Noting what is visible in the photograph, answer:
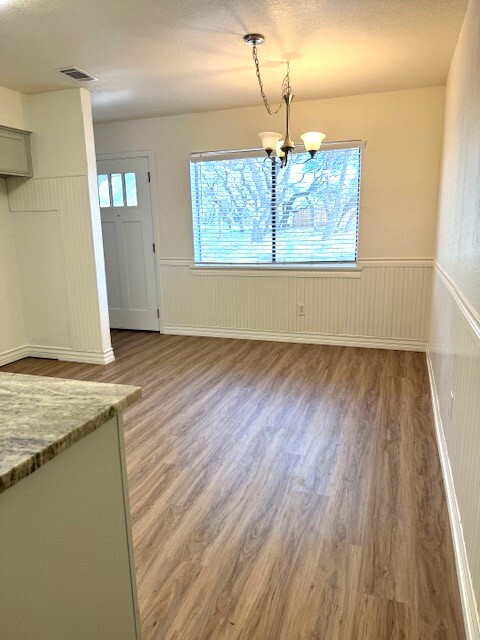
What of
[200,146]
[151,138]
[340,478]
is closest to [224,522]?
[340,478]

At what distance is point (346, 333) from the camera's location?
15.4 ft

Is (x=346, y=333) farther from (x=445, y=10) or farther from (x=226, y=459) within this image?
(x=445, y=10)

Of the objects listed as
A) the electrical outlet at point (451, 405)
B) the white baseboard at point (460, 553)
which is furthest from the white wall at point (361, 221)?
the electrical outlet at point (451, 405)

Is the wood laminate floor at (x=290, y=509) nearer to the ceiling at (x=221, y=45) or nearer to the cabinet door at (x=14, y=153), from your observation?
the cabinet door at (x=14, y=153)

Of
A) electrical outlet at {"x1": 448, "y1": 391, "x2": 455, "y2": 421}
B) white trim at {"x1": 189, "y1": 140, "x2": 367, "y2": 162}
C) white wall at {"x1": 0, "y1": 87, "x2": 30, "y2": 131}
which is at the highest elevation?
white wall at {"x1": 0, "y1": 87, "x2": 30, "y2": 131}

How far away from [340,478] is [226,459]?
649mm

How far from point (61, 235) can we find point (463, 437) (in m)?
3.86

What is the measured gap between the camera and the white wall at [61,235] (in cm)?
397

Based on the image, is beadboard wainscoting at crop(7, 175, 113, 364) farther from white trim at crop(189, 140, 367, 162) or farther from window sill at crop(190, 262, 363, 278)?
white trim at crop(189, 140, 367, 162)

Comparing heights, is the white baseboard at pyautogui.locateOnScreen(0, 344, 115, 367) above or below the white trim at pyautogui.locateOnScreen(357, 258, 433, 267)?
below

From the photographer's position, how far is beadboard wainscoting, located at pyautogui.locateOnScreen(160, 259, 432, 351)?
4398 mm

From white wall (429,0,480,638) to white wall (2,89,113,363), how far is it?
308 centimetres

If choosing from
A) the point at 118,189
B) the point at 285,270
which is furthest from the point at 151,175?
the point at 285,270

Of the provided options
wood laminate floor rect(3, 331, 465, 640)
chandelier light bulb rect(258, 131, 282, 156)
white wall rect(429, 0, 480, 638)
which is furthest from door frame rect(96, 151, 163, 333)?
white wall rect(429, 0, 480, 638)
